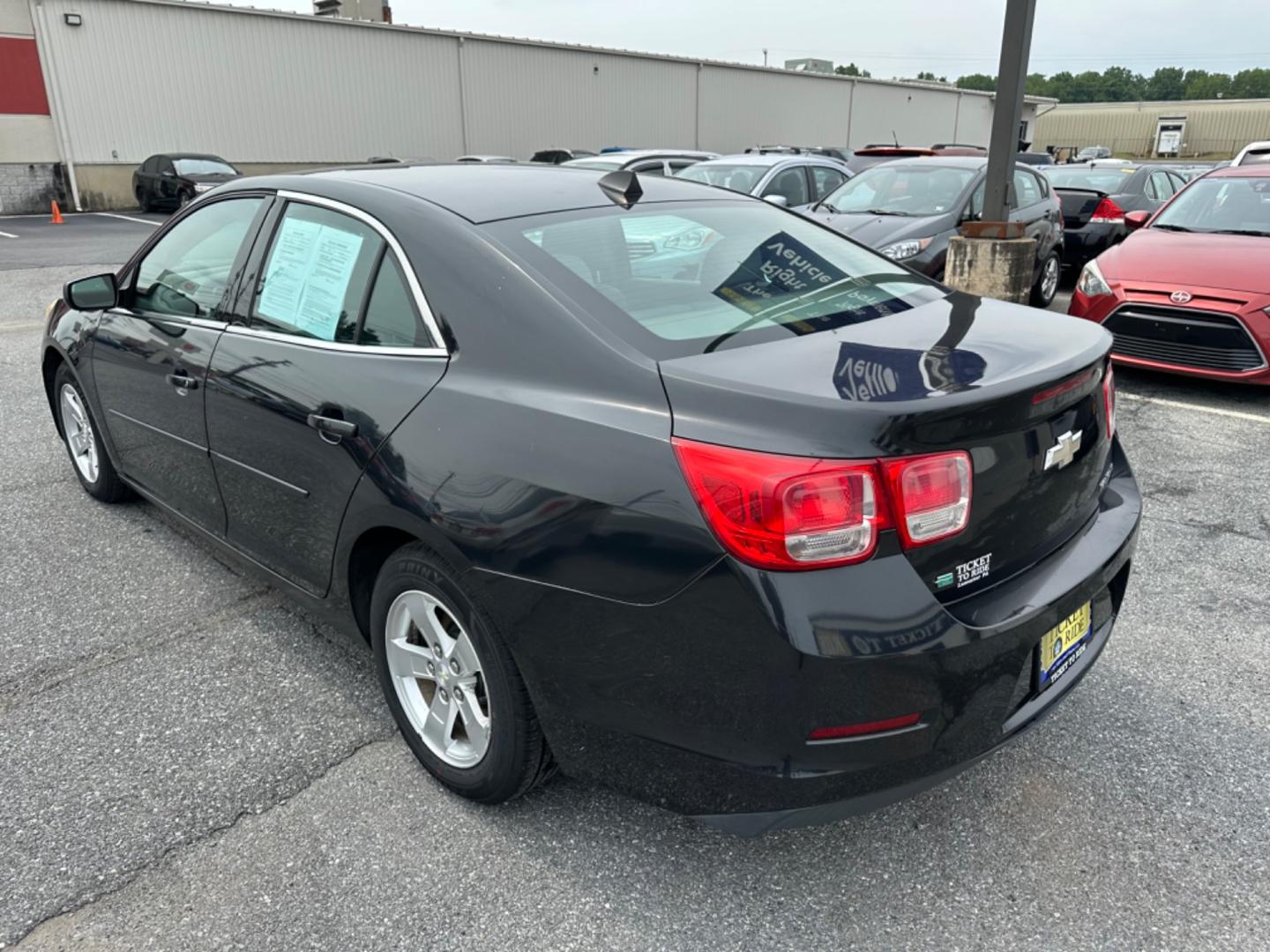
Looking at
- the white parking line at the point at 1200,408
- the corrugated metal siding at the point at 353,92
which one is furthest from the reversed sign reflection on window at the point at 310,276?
the corrugated metal siding at the point at 353,92

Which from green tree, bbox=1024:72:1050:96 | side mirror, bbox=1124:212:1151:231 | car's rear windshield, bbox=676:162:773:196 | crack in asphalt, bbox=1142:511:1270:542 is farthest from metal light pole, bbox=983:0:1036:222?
green tree, bbox=1024:72:1050:96

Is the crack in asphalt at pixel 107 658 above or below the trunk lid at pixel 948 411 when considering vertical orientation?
below

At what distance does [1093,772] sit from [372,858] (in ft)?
6.48

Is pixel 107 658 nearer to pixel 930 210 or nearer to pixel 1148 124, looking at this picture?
pixel 930 210

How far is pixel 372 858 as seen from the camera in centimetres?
236

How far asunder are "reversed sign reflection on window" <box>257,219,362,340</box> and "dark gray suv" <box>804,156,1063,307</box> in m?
6.22

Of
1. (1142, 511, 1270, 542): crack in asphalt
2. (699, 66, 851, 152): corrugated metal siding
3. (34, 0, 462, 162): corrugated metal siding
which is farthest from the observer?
(699, 66, 851, 152): corrugated metal siding

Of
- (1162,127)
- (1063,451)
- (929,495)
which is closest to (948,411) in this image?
(929,495)

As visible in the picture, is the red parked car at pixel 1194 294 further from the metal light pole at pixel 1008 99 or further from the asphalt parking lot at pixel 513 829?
the asphalt parking lot at pixel 513 829

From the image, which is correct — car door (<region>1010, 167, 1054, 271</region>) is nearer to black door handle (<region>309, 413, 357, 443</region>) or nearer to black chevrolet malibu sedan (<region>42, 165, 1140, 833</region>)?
black chevrolet malibu sedan (<region>42, 165, 1140, 833</region>)

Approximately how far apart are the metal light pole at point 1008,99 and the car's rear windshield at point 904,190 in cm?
89

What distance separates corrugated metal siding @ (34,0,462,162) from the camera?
23.6 m

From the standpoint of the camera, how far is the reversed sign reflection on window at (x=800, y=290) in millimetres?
2531

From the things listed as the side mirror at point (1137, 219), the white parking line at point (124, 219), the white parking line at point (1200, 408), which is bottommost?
the white parking line at point (124, 219)
